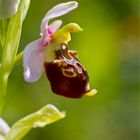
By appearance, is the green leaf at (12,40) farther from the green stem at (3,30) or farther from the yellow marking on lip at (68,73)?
the yellow marking on lip at (68,73)

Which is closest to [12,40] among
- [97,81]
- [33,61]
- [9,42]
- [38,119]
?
[9,42]

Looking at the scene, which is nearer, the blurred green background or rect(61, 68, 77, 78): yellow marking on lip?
rect(61, 68, 77, 78): yellow marking on lip

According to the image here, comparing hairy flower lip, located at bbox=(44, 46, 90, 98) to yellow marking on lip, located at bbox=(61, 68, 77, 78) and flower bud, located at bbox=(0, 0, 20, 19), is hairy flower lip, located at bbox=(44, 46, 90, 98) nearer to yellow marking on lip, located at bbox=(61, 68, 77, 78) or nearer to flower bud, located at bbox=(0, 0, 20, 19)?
yellow marking on lip, located at bbox=(61, 68, 77, 78)

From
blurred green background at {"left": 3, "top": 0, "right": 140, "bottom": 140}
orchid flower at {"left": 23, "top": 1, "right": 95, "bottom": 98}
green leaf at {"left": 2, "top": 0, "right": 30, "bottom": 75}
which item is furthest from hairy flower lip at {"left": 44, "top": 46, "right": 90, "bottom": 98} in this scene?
blurred green background at {"left": 3, "top": 0, "right": 140, "bottom": 140}

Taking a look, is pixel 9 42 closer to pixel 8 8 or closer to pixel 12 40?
pixel 12 40

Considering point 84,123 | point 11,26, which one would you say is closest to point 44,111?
point 11,26
